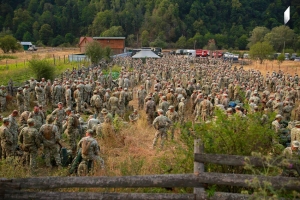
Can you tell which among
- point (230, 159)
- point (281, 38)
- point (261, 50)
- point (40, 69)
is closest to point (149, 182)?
point (230, 159)

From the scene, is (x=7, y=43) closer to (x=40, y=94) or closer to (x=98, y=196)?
(x=40, y=94)

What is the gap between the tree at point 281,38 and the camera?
217 ft

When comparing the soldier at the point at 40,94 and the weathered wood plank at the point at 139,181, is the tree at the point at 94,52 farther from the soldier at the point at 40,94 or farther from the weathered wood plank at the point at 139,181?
the weathered wood plank at the point at 139,181

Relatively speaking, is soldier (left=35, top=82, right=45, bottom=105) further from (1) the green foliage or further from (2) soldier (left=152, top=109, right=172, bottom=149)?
(2) soldier (left=152, top=109, right=172, bottom=149)

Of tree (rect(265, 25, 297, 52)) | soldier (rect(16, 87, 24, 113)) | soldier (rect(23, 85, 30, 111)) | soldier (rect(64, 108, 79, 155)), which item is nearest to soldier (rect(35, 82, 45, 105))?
soldier (rect(23, 85, 30, 111))

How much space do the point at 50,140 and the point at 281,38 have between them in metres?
66.6

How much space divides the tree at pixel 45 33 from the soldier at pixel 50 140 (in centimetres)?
7968

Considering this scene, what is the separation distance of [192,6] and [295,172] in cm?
11019

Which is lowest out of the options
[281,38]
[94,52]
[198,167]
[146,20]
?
[198,167]

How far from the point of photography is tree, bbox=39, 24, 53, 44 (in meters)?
82.9

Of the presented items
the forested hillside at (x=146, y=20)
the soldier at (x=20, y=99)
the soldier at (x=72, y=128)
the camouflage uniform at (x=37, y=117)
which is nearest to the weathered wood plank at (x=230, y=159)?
the soldier at (x=72, y=128)

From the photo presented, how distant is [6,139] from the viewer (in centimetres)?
876

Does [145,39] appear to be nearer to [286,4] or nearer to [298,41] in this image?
[298,41]

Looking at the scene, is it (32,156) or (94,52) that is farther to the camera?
(94,52)
